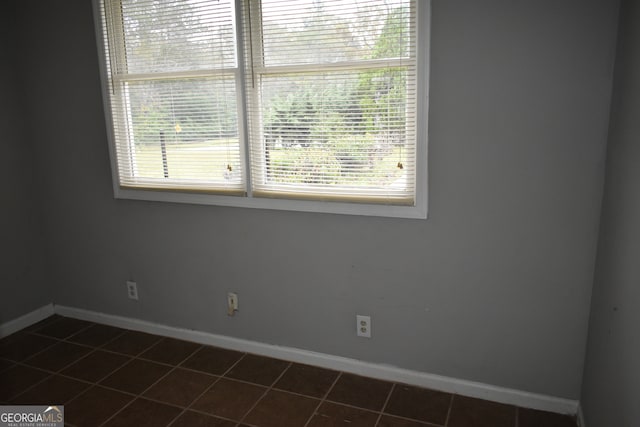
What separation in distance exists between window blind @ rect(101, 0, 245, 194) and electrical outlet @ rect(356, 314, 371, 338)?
94 cm

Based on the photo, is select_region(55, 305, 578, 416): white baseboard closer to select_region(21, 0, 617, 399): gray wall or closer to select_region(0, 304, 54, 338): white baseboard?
select_region(21, 0, 617, 399): gray wall

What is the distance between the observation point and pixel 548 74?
1899 mm

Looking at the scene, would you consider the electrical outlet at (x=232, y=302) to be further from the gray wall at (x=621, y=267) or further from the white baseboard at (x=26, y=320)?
the gray wall at (x=621, y=267)

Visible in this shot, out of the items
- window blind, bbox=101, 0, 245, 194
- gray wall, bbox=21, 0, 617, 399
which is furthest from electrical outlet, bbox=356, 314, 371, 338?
window blind, bbox=101, 0, 245, 194

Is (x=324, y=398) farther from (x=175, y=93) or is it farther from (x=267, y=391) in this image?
(x=175, y=93)

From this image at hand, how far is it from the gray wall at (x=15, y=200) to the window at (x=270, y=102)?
73cm

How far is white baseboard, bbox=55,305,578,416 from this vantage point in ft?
7.25

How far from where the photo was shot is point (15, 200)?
3076 mm

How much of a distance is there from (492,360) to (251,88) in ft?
5.90

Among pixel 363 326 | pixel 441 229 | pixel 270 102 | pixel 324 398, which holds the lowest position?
pixel 324 398

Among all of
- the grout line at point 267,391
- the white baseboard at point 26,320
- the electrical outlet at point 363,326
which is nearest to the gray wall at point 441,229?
the electrical outlet at point 363,326

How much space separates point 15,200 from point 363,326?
7.85ft

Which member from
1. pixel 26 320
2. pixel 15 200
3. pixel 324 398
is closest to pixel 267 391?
→ pixel 324 398

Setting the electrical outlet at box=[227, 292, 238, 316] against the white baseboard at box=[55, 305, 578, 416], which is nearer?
the white baseboard at box=[55, 305, 578, 416]
